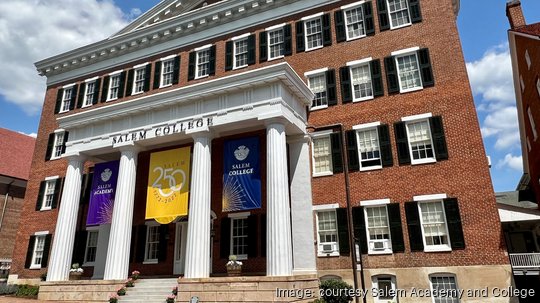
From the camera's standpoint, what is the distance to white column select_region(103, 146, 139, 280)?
746 inches

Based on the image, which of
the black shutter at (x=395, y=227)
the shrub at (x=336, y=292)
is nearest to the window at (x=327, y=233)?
the shrub at (x=336, y=292)

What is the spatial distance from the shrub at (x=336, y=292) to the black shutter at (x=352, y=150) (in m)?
6.00

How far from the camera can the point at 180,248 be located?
22.5 meters

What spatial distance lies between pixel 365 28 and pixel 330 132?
21.7 ft

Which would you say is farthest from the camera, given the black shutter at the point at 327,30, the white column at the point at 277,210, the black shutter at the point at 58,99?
the black shutter at the point at 58,99

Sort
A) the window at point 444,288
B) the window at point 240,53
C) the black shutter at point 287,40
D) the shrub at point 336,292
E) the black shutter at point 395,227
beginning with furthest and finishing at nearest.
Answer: the window at point 240,53
the black shutter at point 287,40
the black shutter at point 395,227
the window at point 444,288
the shrub at point 336,292

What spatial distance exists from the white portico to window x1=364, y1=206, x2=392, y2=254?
115 inches

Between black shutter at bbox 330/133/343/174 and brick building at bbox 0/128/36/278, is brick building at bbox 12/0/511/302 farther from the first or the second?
brick building at bbox 0/128/36/278

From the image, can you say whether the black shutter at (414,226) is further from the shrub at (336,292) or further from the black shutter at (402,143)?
the shrub at (336,292)

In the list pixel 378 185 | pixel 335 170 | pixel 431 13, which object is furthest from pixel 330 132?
pixel 431 13

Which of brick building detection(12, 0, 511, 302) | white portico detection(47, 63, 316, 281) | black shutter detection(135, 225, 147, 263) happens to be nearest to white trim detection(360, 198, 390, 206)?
brick building detection(12, 0, 511, 302)

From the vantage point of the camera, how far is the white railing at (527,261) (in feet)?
61.6

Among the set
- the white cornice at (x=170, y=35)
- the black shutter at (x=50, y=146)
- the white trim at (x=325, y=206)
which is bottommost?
the white trim at (x=325, y=206)

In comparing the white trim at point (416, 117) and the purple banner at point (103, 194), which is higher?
the white trim at point (416, 117)
